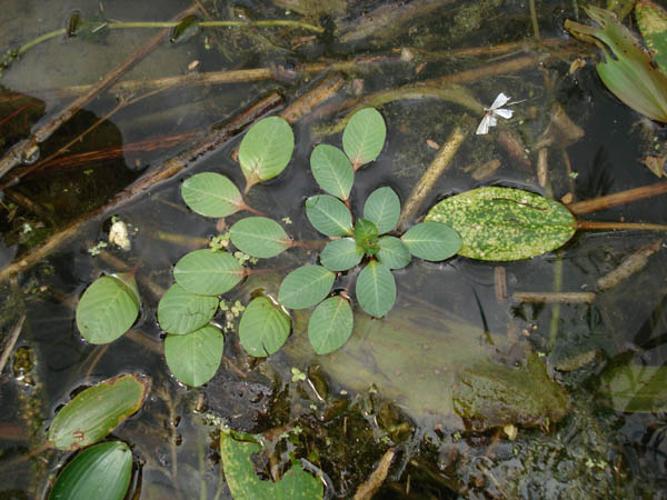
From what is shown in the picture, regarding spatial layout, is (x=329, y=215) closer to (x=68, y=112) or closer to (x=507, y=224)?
(x=507, y=224)

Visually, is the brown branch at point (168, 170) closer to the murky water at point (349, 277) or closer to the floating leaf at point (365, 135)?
the murky water at point (349, 277)

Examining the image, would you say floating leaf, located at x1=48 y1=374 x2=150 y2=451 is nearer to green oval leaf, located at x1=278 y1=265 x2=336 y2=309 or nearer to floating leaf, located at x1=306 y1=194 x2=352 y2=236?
green oval leaf, located at x1=278 y1=265 x2=336 y2=309

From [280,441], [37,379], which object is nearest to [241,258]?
[280,441]

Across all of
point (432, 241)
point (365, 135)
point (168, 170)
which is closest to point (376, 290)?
point (432, 241)

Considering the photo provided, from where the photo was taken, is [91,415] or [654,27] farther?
[654,27]

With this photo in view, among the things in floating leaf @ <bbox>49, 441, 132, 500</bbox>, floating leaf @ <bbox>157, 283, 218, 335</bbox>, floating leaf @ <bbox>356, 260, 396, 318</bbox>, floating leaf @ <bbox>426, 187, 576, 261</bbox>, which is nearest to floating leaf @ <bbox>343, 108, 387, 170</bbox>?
floating leaf @ <bbox>426, 187, 576, 261</bbox>

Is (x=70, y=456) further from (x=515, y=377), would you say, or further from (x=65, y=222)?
(x=515, y=377)

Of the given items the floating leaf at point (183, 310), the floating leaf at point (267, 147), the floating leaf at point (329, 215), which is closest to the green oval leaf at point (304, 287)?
the floating leaf at point (329, 215)
